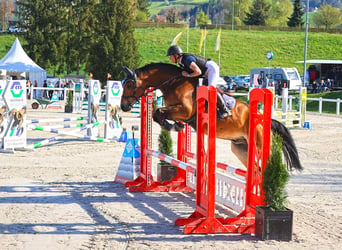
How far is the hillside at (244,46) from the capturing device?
65.1m

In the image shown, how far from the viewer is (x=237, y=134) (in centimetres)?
794

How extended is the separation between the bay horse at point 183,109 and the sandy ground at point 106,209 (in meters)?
0.97

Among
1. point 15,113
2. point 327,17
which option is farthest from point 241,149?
point 327,17

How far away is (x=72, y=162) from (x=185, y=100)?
491cm

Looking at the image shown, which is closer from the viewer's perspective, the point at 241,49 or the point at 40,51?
the point at 40,51

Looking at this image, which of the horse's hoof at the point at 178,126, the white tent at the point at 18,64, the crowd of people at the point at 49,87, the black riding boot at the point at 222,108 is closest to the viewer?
the black riding boot at the point at 222,108

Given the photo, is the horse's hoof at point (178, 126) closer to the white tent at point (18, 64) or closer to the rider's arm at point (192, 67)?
the rider's arm at point (192, 67)

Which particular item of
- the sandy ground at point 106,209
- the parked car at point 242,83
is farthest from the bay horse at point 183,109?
the parked car at point 242,83

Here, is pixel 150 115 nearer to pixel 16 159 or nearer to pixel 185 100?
pixel 185 100

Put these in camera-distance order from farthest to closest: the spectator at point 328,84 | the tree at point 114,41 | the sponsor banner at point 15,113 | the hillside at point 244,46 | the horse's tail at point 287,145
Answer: the hillside at point 244,46, the tree at point 114,41, the spectator at point 328,84, the sponsor banner at point 15,113, the horse's tail at point 287,145

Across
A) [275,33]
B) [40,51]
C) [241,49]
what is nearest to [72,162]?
[40,51]

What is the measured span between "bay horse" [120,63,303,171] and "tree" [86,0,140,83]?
36.1 meters

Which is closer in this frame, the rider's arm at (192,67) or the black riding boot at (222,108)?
the black riding boot at (222,108)

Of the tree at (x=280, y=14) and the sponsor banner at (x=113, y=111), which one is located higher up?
the tree at (x=280, y=14)
